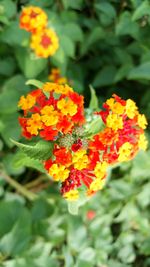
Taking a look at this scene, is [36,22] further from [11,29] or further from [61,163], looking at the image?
[61,163]

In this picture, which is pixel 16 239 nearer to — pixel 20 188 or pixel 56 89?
pixel 20 188

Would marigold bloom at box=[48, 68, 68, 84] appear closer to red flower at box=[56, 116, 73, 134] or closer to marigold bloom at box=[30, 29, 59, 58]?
marigold bloom at box=[30, 29, 59, 58]

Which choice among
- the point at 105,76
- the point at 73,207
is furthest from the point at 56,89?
the point at 105,76

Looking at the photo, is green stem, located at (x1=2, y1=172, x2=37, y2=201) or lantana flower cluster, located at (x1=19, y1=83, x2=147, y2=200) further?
green stem, located at (x1=2, y1=172, x2=37, y2=201)

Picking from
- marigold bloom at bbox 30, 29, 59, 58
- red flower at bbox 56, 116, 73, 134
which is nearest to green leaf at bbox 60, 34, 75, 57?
marigold bloom at bbox 30, 29, 59, 58

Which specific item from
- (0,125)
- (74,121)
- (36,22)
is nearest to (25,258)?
(0,125)

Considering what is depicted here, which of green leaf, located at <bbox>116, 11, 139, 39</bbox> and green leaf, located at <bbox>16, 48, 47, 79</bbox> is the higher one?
green leaf, located at <bbox>116, 11, 139, 39</bbox>
